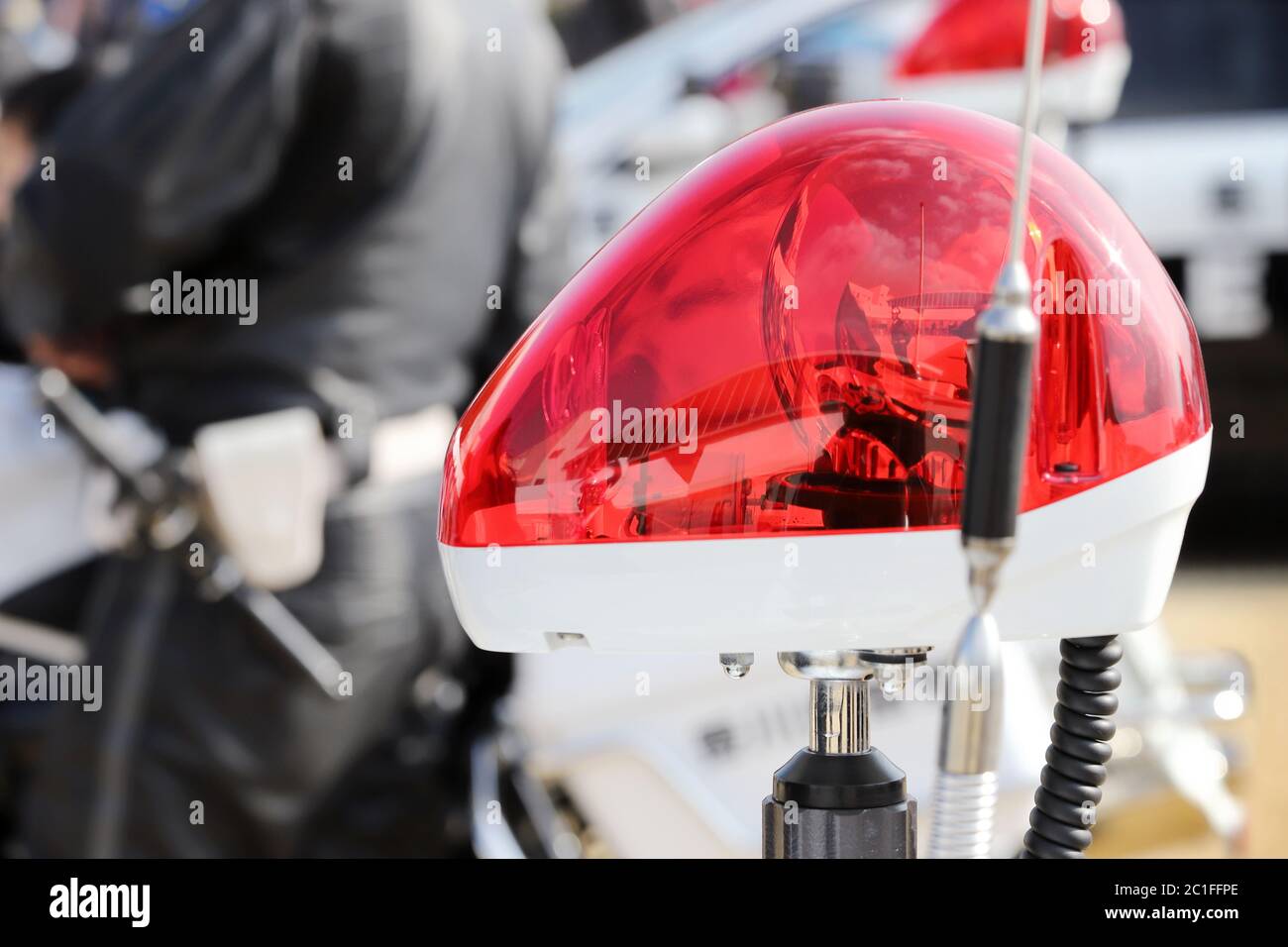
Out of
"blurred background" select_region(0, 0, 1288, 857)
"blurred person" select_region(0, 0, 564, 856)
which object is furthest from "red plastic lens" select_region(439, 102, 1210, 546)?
"blurred person" select_region(0, 0, 564, 856)

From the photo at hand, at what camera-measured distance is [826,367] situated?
0.84 m

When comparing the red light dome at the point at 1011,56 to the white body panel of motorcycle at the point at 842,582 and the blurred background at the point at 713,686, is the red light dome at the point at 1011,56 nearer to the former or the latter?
the blurred background at the point at 713,686

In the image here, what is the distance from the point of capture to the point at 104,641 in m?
2.46

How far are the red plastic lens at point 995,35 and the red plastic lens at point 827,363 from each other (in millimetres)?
1910

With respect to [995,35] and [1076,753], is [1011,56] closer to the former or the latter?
[995,35]

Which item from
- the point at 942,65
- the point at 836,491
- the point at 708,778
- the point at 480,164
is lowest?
the point at 708,778

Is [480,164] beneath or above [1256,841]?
above

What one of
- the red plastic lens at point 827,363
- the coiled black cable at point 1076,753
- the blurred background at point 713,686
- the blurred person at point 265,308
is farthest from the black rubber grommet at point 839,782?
the blurred person at point 265,308

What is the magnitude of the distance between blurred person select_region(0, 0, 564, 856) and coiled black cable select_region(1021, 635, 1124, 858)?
61.7 inches

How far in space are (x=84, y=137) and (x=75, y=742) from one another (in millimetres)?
853

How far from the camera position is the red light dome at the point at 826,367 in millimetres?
837

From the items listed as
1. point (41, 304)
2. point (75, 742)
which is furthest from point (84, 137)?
point (75, 742)
